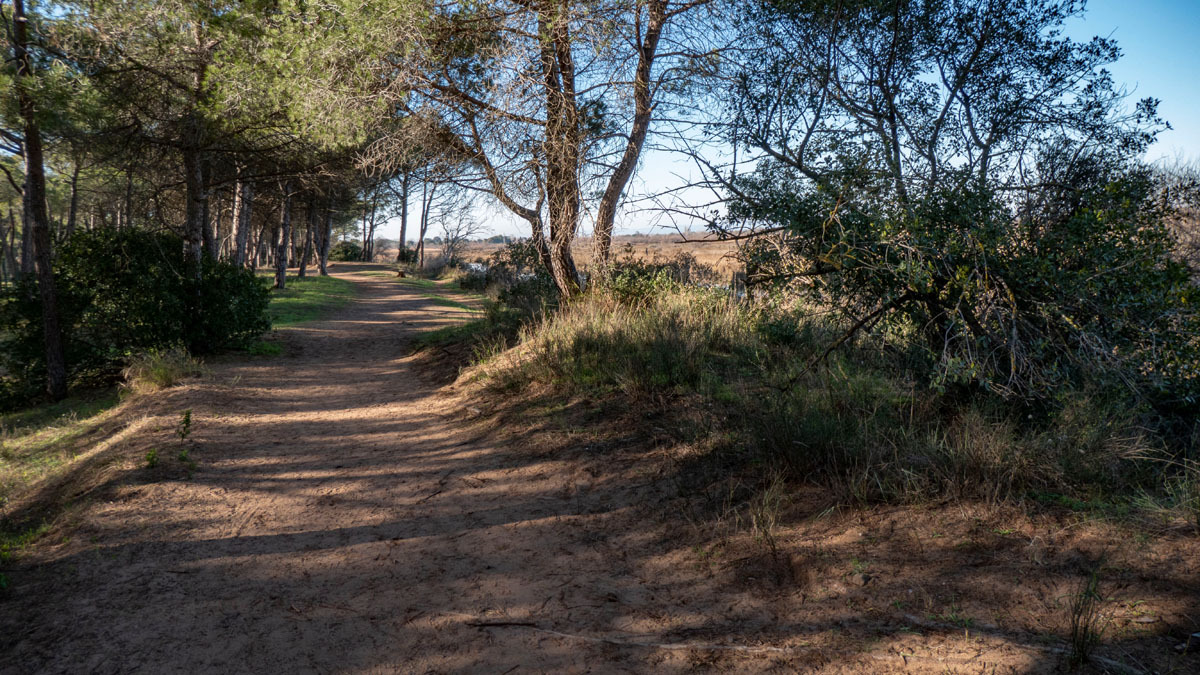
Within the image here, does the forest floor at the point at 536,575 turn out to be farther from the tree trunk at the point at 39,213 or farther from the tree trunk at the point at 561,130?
the tree trunk at the point at 39,213

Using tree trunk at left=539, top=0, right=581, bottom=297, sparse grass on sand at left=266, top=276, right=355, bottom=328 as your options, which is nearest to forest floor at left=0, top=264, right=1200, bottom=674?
tree trunk at left=539, top=0, right=581, bottom=297

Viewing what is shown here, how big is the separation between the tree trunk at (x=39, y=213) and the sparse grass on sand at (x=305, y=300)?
396 cm

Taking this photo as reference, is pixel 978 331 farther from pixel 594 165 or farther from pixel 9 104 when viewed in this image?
pixel 9 104

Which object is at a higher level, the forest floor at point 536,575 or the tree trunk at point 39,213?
the tree trunk at point 39,213

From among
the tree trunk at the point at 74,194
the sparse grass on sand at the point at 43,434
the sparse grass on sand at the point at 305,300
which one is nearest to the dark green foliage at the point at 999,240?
the sparse grass on sand at the point at 43,434

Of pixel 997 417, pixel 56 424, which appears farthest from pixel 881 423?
pixel 56 424

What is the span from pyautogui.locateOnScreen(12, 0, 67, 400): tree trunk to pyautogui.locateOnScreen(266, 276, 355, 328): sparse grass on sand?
3.96 meters

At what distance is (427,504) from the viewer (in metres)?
5.72

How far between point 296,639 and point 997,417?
4.84m

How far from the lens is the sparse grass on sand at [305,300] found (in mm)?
17359

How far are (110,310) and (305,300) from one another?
10408 mm

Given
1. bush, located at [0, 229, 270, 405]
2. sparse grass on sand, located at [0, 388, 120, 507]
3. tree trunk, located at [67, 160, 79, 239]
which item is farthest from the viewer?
tree trunk, located at [67, 160, 79, 239]

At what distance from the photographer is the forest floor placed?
329cm

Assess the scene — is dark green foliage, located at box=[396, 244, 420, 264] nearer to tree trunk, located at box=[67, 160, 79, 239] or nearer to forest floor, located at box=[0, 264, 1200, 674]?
tree trunk, located at box=[67, 160, 79, 239]
